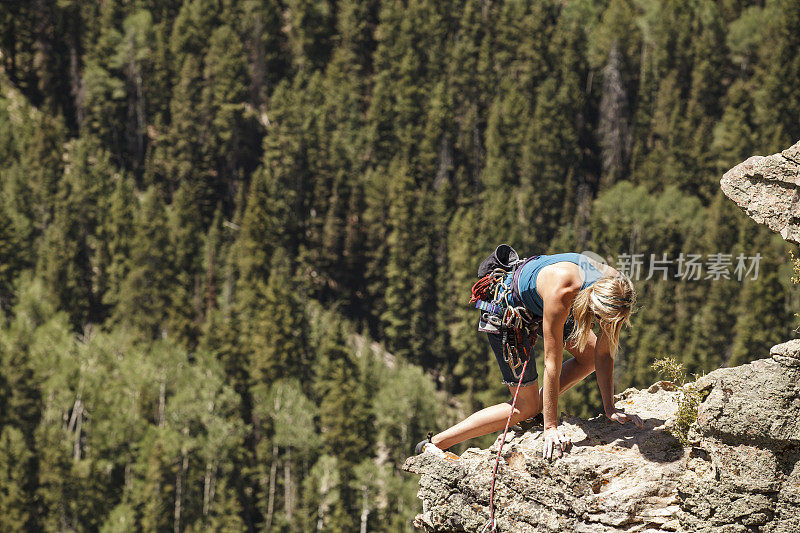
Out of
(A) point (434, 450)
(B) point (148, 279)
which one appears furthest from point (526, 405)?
(B) point (148, 279)

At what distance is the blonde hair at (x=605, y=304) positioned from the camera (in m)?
7.97

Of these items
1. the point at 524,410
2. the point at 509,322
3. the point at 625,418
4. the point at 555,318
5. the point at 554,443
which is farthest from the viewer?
the point at 524,410

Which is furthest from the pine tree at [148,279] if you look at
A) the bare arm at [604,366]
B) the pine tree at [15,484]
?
the bare arm at [604,366]

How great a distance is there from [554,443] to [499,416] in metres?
0.70

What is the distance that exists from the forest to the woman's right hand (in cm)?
4519

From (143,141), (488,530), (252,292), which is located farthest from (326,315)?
(488,530)

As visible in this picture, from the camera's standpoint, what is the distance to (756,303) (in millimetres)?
62656

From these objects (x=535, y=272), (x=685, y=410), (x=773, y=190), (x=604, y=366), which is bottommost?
(x=685, y=410)

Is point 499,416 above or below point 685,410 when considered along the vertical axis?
below

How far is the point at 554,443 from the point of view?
875 cm

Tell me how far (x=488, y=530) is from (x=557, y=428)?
1230 millimetres

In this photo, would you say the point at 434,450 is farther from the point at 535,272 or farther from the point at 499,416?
the point at 535,272

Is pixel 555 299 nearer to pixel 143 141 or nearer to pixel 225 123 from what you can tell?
pixel 225 123

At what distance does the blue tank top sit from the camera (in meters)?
8.53
